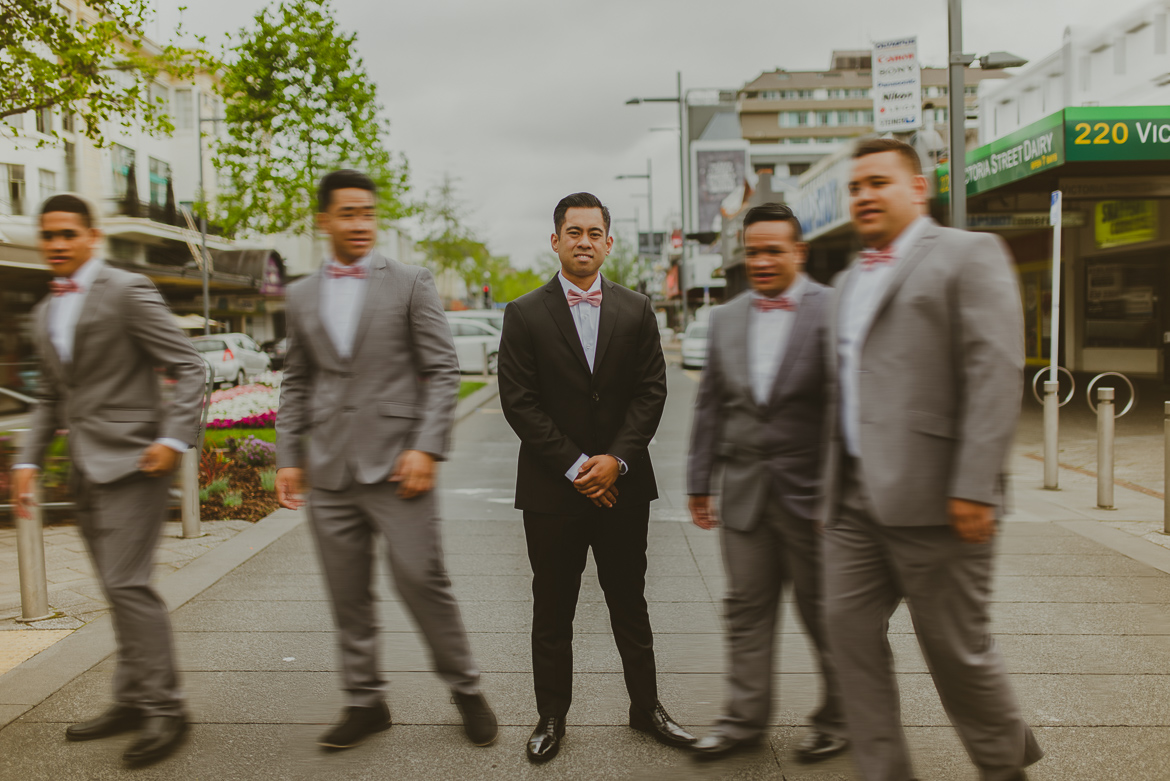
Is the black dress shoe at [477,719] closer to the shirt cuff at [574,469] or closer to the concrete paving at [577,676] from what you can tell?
the concrete paving at [577,676]

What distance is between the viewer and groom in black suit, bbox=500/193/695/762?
10.8ft

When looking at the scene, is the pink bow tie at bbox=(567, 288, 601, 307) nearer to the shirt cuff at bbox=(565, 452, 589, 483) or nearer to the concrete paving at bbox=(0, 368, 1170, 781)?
the shirt cuff at bbox=(565, 452, 589, 483)

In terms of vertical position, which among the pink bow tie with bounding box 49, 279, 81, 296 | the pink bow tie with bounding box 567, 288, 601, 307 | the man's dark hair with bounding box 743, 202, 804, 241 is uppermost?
the man's dark hair with bounding box 743, 202, 804, 241

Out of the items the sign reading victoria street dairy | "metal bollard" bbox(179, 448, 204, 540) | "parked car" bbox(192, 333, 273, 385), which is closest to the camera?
"metal bollard" bbox(179, 448, 204, 540)

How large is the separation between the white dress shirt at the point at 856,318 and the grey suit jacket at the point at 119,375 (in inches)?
84.9

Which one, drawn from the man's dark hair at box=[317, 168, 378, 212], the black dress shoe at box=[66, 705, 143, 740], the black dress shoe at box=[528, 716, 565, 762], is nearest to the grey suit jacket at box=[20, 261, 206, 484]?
the man's dark hair at box=[317, 168, 378, 212]

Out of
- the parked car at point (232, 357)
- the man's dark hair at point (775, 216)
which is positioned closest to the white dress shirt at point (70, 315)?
the man's dark hair at point (775, 216)

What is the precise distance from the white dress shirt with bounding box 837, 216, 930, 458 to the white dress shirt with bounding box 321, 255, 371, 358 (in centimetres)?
162

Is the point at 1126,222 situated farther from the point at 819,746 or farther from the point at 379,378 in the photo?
the point at 379,378

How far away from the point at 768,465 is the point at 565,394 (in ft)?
2.40

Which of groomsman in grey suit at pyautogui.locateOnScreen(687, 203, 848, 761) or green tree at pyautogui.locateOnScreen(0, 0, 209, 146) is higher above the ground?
green tree at pyautogui.locateOnScreen(0, 0, 209, 146)

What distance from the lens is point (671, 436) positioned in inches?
522

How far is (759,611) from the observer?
3227 millimetres

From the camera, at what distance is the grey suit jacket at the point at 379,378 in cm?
327
